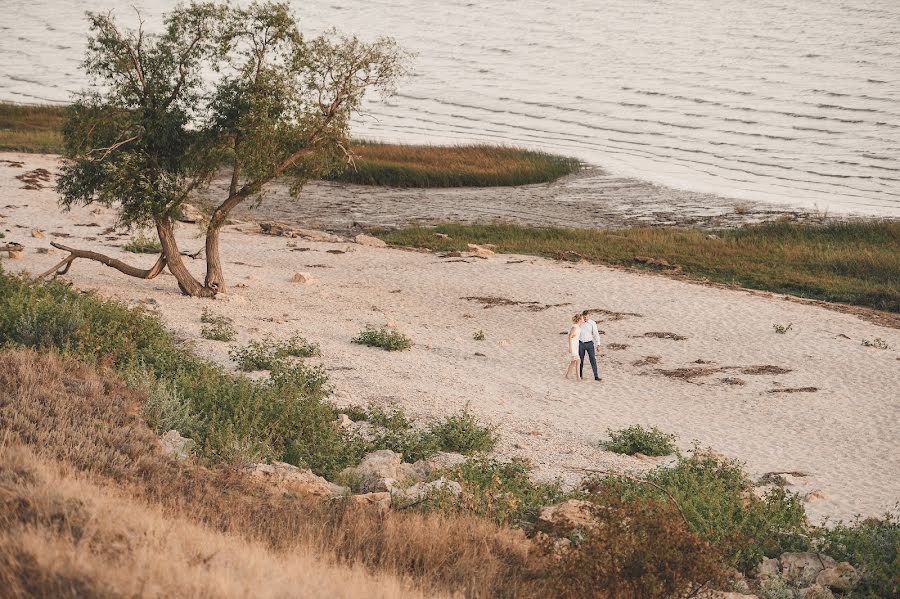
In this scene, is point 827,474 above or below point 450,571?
below

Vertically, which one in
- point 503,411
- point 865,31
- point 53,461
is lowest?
point 503,411

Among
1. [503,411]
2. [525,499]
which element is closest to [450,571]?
[525,499]

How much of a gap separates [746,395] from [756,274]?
13.9m

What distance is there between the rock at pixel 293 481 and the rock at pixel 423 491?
717 mm

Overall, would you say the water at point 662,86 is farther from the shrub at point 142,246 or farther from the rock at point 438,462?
the rock at point 438,462

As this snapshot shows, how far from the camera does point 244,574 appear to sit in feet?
21.8

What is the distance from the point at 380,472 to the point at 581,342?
953 cm

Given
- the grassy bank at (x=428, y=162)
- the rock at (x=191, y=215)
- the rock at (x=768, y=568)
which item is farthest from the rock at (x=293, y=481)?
the grassy bank at (x=428, y=162)

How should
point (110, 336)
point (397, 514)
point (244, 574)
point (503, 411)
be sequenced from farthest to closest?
point (503, 411) < point (110, 336) < point (397, 514) < point (244, 574)

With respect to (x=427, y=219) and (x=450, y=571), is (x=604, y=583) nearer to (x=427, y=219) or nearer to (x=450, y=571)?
(x=450, y=571)

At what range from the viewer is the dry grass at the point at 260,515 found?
26.9 ft

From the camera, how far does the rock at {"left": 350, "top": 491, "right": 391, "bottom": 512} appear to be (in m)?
10.3

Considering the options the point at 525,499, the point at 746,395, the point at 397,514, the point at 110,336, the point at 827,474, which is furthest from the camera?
the point at 746,395

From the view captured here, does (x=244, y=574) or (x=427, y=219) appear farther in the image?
(x=427, y=219)
